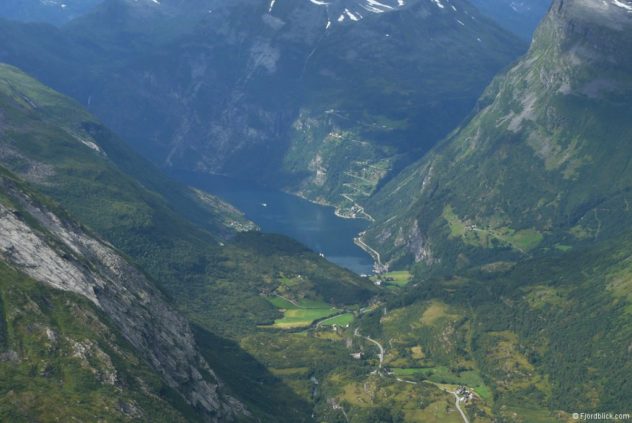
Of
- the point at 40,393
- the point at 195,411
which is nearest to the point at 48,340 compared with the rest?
the point at 40,393

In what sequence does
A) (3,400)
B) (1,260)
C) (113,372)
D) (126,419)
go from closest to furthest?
(3,400) → (126,419) → (113,372) → (1,260)

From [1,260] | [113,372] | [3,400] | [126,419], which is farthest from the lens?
[1,260]

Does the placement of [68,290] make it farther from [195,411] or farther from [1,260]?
[195,411]

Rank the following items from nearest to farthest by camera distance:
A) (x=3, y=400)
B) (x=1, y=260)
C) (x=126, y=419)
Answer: (x=3, y=400), (x=126, y=419), (x=1, y=260)

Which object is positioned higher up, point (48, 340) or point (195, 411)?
point (48, 340)

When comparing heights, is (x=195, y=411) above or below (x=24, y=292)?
below

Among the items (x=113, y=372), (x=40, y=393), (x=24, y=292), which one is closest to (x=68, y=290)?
(x=24, y=292)

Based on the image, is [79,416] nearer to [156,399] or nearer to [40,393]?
[40,393]

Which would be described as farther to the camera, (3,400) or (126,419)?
(126,419)

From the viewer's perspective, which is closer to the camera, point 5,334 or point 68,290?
point 5,334
